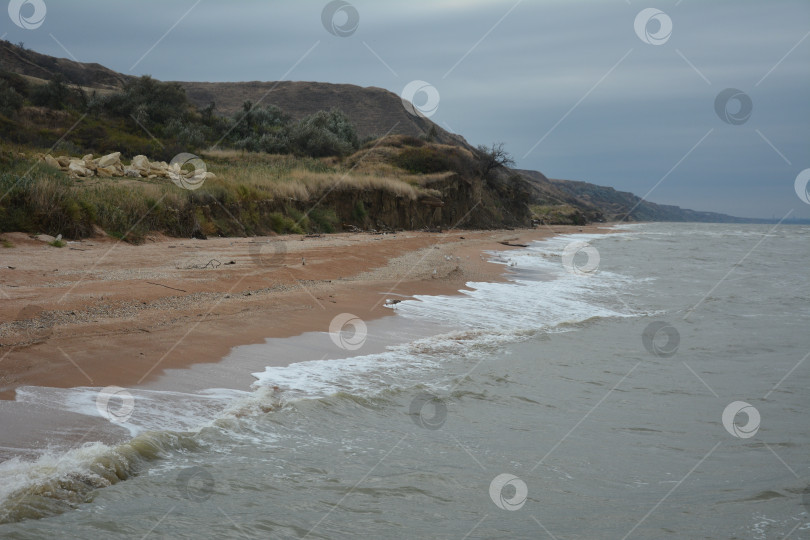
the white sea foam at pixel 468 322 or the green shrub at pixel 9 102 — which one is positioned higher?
the green shrub at pixel 9 102

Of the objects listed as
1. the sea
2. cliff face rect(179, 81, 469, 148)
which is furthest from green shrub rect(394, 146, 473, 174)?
cliff face rect(179, 81, 469, 148)

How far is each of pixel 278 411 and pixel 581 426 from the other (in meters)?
2.23

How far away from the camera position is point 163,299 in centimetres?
689

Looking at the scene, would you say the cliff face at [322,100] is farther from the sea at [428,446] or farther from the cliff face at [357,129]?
the sea at [428,446]

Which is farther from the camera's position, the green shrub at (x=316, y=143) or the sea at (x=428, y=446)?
the green shrub at (x=316, y=143)

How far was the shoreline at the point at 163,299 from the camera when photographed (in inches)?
187

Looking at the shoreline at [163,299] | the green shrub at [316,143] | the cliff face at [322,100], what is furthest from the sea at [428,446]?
the cliff face at [322,100]

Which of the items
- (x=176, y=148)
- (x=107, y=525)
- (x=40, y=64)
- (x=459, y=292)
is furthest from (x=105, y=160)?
(x=40, y=64)

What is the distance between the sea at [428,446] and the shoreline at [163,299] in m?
0.32

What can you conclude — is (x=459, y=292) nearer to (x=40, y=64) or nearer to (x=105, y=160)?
(x=105, y=160)

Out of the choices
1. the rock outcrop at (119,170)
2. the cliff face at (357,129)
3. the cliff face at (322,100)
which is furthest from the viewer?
the cliff face at (322,100)

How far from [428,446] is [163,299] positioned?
4084 millimetres

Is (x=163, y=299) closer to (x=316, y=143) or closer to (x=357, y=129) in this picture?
(x=316, y=143)

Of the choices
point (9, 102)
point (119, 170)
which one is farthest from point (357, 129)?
point (119, 170)
